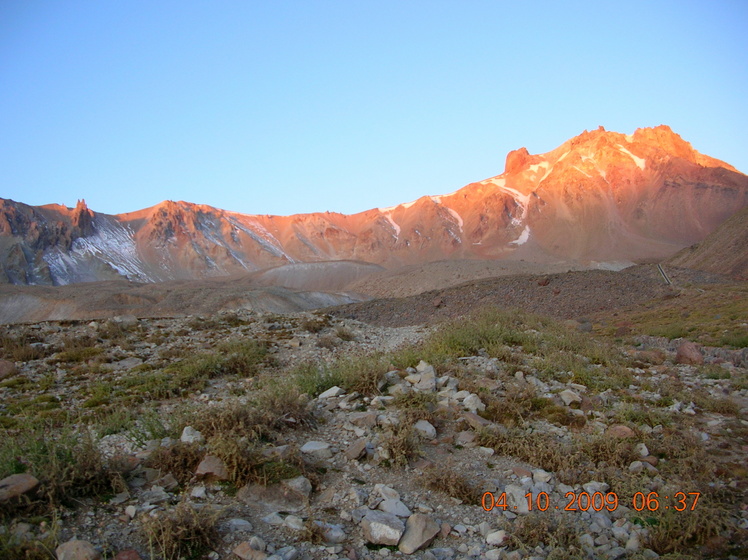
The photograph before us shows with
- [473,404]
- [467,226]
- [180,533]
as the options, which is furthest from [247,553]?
[467,226]

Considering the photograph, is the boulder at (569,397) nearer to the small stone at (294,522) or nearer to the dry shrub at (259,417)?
the dry shrub at (259,417)

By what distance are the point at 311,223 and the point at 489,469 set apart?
161513 mm

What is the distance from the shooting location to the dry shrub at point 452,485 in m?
4.94

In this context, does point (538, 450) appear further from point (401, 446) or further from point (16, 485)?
point (16, 485)

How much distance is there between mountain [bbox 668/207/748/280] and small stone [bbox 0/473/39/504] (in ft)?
148

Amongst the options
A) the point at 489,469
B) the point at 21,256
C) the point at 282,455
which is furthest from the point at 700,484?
the point at 21,256

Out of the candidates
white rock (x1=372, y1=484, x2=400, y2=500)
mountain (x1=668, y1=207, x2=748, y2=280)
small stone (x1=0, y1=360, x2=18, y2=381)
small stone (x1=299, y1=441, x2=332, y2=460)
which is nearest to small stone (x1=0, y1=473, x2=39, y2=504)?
small stone (x1=299, y1=441, x2=332, y2=460)

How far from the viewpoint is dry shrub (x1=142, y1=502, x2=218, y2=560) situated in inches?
149

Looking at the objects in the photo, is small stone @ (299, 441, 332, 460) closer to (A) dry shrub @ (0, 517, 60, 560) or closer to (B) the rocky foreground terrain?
(B) the rocky foreground terrain

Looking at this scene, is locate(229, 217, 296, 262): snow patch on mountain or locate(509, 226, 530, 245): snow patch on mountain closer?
locate(509, 226, 530, 245): snow patch on mountain

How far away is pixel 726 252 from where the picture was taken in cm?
4612
